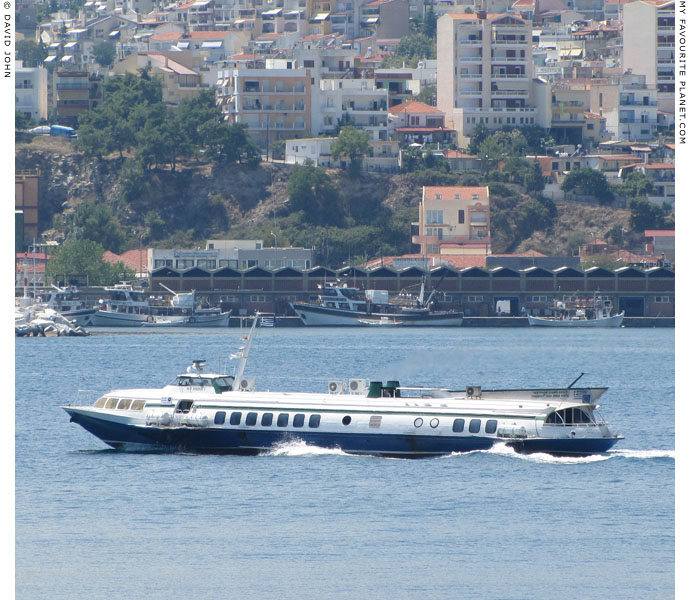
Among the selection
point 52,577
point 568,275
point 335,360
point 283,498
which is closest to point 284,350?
point 335,360

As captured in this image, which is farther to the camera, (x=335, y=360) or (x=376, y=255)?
(x=376, y=255)

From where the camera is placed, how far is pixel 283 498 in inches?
1815

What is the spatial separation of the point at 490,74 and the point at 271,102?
81.4ft

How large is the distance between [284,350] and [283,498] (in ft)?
220

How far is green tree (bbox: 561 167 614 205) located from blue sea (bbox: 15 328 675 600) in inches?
4495

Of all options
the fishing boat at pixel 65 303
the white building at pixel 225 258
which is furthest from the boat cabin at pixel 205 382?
the white building at pixel 225 258

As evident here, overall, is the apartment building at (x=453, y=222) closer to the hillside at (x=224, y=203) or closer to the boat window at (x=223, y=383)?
the hillside at (x=224, y=203)

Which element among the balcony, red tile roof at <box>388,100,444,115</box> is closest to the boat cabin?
red tile roof at <box>388,100,444,115</box>

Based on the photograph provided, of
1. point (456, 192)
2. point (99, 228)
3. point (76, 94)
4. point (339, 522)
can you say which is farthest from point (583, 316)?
point (339, 522)

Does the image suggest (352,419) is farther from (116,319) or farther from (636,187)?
(636,187)

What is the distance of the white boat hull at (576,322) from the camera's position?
155863 millimetres

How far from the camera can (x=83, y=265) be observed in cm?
16100

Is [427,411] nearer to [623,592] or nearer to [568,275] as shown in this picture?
[623,592]

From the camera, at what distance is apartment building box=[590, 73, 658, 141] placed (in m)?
196
